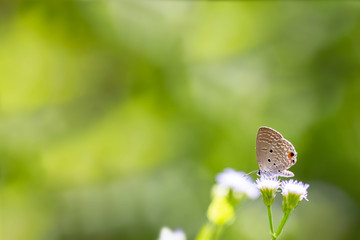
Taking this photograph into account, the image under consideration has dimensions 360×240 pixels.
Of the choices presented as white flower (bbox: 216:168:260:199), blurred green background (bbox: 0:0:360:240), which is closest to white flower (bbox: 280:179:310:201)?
white flower (bbox: 216:168:260:199)

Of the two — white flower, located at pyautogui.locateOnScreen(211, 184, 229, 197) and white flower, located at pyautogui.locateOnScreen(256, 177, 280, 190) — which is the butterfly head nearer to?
white flower, located at pyautogui.locateOnScreen(256, 177, 280, 190)

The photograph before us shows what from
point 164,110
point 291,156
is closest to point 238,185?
point 291,156

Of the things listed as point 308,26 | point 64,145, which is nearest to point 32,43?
point 64,145

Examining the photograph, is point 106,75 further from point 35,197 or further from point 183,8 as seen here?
point 35,197

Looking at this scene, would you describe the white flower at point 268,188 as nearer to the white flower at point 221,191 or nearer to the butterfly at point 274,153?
the butterfly at point 274,153

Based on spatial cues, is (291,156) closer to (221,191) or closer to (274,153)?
(274,153)

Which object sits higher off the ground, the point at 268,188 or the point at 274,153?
the point at 274,153

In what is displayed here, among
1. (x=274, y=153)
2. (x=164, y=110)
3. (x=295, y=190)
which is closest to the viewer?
(x=295, y=190)
